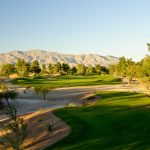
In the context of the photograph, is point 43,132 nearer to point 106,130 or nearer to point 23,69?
point 106,130

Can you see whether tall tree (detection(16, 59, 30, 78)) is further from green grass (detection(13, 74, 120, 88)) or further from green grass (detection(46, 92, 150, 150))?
green grass (detection(46, 92, 150, 150))

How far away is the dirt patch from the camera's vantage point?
98.4ft

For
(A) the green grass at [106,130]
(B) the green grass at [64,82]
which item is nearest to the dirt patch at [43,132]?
(A) the green grass at [106,130]

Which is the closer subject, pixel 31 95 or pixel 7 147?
pixel 7 147

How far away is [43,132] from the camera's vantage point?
111 ft

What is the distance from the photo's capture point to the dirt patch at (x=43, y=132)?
2998 centimetres

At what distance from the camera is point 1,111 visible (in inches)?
2282

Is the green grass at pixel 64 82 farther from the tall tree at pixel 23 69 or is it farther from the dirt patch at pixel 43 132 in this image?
the dirt patch at pixel 43 132

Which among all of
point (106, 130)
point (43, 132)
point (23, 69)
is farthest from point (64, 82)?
point (106, 130)

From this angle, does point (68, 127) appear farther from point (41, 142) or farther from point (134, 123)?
point (134, 123)

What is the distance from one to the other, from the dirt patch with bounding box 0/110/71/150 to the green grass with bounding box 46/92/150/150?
0.88 m

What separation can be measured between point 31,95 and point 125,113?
47.8 meters

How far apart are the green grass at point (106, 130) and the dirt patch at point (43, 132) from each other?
2.89 ft

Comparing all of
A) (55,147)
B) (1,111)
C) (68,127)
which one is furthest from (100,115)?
(1,111)
